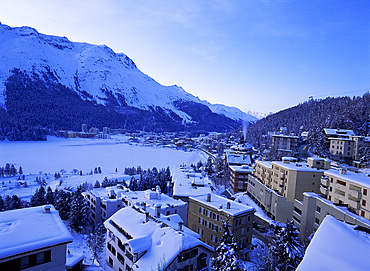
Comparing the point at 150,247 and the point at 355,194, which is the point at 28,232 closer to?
the point at 150,247

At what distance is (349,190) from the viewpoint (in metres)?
14.8

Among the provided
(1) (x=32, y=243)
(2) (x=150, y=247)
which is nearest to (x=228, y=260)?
(2) (x=150, y=247)

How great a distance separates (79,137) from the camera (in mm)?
113062

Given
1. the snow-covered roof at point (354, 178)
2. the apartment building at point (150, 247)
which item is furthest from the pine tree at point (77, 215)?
the snow-covered roof at point (354, 178)

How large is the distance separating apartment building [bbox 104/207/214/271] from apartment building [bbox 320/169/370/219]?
1031 centimetres

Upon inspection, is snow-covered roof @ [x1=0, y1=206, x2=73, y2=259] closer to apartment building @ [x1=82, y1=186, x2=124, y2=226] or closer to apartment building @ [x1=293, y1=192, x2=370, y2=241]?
apartment building @ [x1=82, y1=186, x2=124, y2=226]

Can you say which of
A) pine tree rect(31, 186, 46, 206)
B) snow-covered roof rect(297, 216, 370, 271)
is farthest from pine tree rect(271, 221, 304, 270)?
pine tree rect(31, 186, 46, 206)

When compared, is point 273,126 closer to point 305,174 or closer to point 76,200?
point 305,174

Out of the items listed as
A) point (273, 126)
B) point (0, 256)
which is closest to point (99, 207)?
point (0, 256)

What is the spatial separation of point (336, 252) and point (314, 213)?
1566 centimetres

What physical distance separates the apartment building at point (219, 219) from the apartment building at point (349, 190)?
6.13 metres

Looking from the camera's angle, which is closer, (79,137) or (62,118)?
(79,137)

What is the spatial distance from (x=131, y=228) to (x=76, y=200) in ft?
35.5

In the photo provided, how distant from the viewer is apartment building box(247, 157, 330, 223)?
1966 centimetres
